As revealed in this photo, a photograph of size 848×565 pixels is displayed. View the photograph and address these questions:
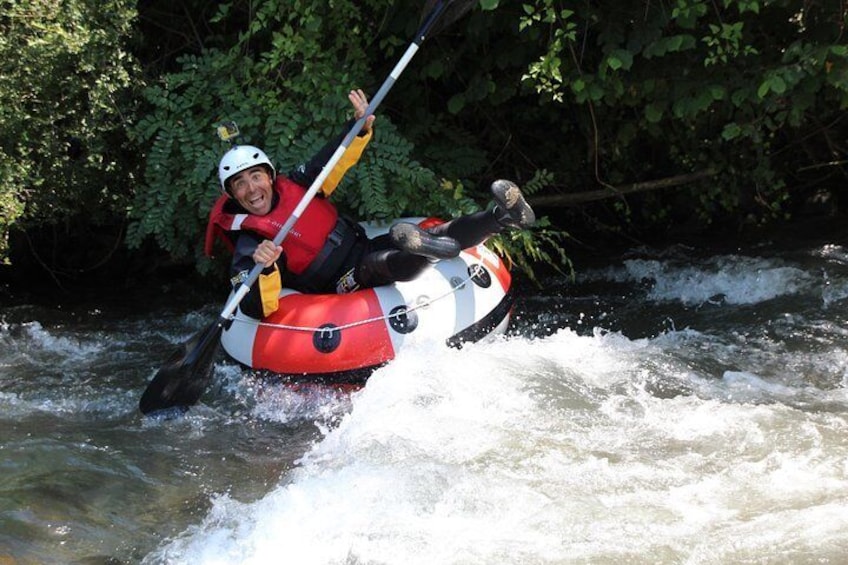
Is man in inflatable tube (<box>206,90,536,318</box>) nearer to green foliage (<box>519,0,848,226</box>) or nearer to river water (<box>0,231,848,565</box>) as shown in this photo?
river water (<box>0,231,848,565</box>)

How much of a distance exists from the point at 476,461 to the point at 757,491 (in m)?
1.02

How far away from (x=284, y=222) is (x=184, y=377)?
38.2 inches

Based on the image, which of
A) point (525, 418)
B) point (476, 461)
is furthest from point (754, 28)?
point (476, 461)

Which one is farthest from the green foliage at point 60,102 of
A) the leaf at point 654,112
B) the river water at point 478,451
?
the leaf at point 654,112

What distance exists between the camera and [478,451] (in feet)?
12.0

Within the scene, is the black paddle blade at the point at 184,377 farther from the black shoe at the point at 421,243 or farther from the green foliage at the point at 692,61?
the green foliage at the point at 692,61

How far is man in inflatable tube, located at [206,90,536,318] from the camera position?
4.45 meters

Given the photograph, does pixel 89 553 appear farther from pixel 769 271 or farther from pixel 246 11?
pixel 769 271

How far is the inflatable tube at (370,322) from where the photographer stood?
14.5ft

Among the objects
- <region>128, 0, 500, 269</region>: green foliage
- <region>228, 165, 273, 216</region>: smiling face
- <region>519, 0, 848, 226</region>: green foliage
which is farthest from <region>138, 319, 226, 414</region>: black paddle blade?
<region>519, 0, 848, 226</region>: green foliage

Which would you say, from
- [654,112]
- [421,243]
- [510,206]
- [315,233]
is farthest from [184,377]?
[654,112]

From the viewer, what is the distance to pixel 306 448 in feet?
13.5

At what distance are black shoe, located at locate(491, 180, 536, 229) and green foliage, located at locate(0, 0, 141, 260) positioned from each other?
2366 mm

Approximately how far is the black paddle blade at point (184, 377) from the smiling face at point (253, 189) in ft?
2.15
